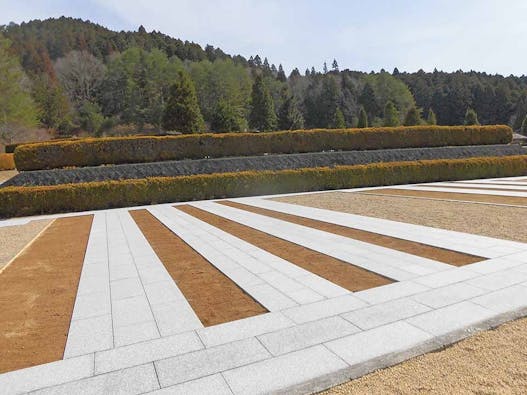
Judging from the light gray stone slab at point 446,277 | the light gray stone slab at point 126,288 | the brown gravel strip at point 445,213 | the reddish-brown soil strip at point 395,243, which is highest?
the light gray stone slab at point 126,288

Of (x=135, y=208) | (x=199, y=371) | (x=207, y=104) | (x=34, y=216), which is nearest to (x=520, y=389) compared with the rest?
(x=199, y=371)

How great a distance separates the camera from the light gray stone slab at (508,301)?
407 cm

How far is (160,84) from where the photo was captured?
51594 millimetres

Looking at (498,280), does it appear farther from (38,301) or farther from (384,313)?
(38,301)

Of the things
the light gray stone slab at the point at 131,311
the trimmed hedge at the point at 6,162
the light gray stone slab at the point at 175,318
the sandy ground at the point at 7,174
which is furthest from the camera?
the trimmed hedge at the point at 6,162

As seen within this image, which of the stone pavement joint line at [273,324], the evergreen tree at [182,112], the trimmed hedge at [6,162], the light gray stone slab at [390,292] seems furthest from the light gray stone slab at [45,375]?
the evergreen tree at [182,112]

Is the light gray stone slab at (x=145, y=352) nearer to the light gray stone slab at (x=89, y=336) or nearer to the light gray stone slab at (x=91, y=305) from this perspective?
the light gray stone slab at (x=89, y=336)

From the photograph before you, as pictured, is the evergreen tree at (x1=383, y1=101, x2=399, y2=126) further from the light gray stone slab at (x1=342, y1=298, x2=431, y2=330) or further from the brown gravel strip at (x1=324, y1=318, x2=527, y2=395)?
the brown gravel strip at (x1=324, y1=318, x2=527, y2=395)

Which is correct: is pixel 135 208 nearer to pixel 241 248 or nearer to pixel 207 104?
pixel 241 248

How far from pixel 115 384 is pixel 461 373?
2969 mm

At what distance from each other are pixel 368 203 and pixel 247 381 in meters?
11.3

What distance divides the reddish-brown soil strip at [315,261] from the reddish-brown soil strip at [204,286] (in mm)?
1372

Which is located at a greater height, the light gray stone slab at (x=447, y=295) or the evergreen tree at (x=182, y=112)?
the evergreen tree at (x=182, y=112)

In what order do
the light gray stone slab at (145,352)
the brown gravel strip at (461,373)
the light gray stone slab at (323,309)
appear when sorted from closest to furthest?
the brown gravel strip at (461,373), the light gray stone slab at (145,352), the light gray stone slab at (323,309)
